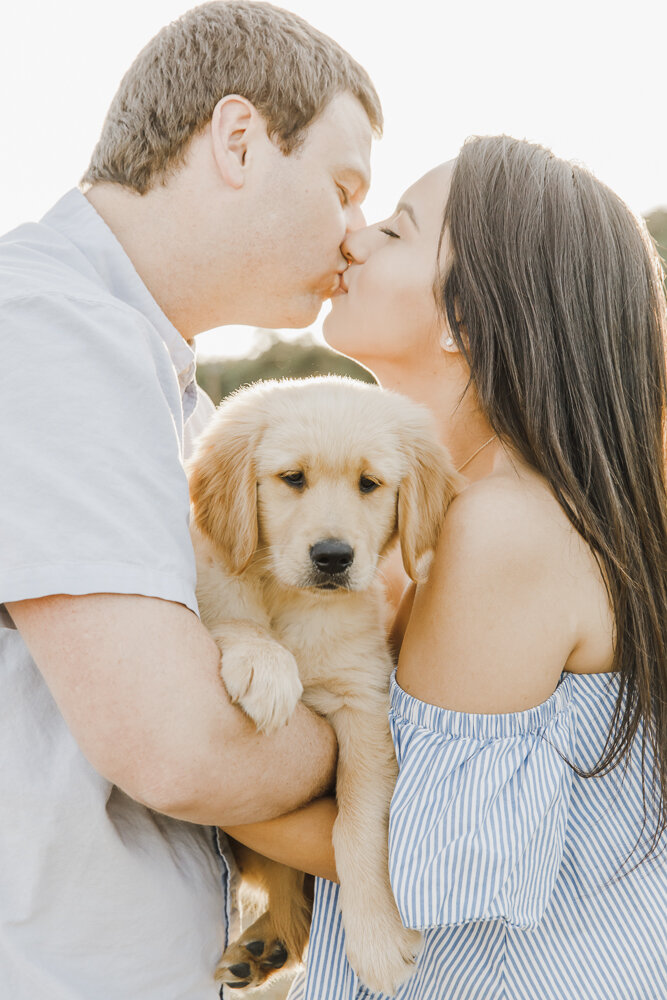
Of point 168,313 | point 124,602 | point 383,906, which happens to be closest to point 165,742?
point 124,602

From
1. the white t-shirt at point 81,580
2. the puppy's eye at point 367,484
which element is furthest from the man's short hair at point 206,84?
the puppy's eye at point 367,484

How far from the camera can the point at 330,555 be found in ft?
6.91

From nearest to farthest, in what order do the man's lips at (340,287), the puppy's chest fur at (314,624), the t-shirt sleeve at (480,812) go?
1. the t-shirt sleeve at (480,812)
2. the puppy's chest fur at (314,624)
3. the man's lips at (340,287)

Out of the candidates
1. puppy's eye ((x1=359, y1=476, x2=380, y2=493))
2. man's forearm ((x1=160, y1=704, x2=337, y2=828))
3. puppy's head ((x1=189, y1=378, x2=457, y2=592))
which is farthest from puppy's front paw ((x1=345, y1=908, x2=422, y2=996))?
puppy's eye ((x1=359, y1=476, x2=380, y2=493))

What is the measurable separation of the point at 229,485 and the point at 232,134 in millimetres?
921

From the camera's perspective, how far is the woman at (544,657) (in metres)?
1.75

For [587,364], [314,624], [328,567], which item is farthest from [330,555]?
[587,364]

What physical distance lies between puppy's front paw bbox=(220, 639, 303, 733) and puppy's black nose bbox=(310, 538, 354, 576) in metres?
0.37

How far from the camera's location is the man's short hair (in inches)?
86.4

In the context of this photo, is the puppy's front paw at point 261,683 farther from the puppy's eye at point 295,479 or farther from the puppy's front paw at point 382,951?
the puppy's eye at point 295,479

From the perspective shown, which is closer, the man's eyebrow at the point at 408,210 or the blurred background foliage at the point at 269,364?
the man's eyebrow at the point at 408,210

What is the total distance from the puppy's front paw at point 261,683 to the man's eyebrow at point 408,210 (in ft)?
4.59

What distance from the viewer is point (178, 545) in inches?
57.5

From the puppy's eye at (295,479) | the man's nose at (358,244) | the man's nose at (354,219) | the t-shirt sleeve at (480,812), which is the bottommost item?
the t-shirt sleeve at (480,812)
